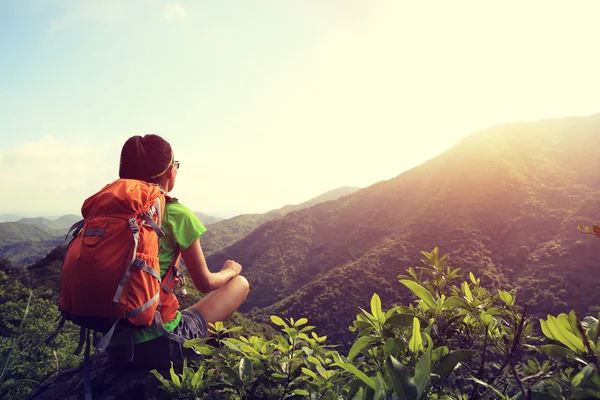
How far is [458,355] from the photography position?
1.03 metres

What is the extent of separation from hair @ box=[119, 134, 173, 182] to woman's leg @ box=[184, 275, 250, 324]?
1.07 metres

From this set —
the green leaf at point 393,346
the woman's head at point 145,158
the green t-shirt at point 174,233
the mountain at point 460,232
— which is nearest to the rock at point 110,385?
the green t-shirt at point 174,233

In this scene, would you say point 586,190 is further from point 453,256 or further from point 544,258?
point 453,256

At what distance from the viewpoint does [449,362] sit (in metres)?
1.04

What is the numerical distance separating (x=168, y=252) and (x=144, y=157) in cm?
72

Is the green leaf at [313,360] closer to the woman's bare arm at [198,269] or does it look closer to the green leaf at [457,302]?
the green leaf at [457,302]

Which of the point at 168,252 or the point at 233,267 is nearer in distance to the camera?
→ the point at 168,252

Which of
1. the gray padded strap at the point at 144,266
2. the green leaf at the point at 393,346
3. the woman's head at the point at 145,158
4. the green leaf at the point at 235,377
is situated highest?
the woman's head at the point at 145,158

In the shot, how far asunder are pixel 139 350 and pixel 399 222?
6741 cm

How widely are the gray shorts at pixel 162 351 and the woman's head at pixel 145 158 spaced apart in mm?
1135

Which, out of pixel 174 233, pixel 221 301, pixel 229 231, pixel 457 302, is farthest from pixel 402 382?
pixel 229 231

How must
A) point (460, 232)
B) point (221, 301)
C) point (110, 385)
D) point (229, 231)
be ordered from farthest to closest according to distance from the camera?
point (229, 231) → point (460, 232) → point (221, 301) → point (110, 385)

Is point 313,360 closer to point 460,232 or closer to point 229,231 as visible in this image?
point 460,232

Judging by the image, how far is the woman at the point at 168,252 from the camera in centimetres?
247
